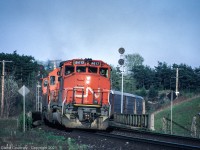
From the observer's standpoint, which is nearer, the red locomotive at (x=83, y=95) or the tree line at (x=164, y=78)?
the red locomotive at (x=83, y=95)

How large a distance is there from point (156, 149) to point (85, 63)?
941 cm

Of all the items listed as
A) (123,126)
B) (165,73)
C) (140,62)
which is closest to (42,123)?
(123,126)

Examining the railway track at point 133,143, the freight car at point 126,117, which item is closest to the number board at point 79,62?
the freight car at point 126,117

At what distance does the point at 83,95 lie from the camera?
19.7 meters

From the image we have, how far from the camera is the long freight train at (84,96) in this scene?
1861 cm

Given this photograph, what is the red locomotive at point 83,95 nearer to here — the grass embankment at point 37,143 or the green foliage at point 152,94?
the grass embankment at point 37,143

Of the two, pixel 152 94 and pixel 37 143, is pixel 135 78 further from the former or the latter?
pixel 37 143

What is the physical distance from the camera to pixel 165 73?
81.1 m

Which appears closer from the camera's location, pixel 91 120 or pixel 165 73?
pixel 91 120

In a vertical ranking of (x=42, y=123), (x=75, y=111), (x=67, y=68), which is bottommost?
(x=42, y=123)

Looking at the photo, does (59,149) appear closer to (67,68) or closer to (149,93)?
(67,68)

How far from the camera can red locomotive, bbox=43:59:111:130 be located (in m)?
18.6

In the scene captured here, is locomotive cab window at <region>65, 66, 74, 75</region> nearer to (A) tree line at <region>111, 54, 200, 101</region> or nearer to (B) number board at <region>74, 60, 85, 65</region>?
(B) number board at <region>74, 60, 85, 65</region>

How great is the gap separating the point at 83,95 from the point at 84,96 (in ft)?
0.31
